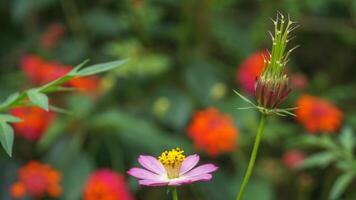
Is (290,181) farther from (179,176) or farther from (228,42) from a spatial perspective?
(179,176)

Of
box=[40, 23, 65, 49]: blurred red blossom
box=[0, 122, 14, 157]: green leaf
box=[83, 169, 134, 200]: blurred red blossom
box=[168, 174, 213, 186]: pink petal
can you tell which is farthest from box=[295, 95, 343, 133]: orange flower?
box=[168, 174, 213, 186]: pink petal

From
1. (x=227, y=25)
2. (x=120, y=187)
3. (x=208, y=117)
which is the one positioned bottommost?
(x=120, y=187)

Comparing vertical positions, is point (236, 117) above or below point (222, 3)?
below

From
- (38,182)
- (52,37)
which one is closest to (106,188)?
(38,182)

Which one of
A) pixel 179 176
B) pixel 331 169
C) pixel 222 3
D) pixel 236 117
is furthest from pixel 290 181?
pixel 179 176

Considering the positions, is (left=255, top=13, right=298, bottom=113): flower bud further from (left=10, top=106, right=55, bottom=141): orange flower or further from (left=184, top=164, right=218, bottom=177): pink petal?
(left=10, top=106, right=55, bottom=141): orange flower

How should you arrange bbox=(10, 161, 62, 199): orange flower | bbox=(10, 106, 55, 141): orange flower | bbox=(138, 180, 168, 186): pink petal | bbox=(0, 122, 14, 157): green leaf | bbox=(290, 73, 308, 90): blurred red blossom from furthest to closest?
bbox=(290, 73, 308, 90): blurred red blossom < bbox=(10, 106, 55, 141): orange flower < bbox=(10, 161, 62, 199): orange flower < bbox=(0, 122, 14, 157): green leaf < bbox=(138, 180, 168, 186): pink petal

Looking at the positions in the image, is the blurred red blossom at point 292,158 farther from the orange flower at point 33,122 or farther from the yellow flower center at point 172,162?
the yellow flower center at point 172,162
